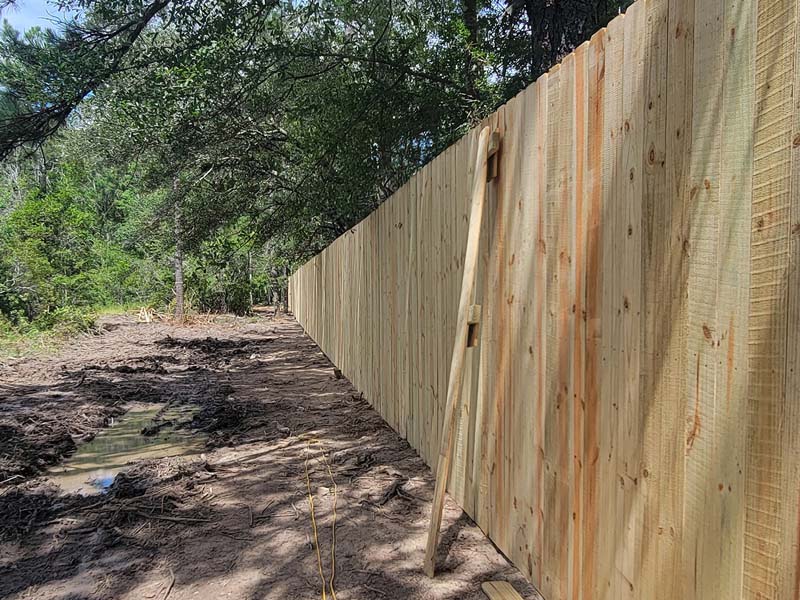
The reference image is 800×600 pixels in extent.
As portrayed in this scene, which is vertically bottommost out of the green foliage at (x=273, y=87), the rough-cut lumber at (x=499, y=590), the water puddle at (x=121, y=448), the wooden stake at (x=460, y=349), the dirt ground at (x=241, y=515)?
the water puddle at (x=121, y=448)

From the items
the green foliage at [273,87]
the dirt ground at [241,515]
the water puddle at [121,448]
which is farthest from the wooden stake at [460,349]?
the green foliage at [273,87]

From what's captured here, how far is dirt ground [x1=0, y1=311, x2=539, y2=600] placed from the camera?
8.43 feet

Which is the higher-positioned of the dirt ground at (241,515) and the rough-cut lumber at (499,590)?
the rough-cut lumber at (499,590)

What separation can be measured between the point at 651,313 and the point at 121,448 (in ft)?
16.3

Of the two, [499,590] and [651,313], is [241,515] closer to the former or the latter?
[499,590]

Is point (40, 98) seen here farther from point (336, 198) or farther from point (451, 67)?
point (451, 67)

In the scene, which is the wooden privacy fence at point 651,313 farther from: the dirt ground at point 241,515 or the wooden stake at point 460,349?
the dirt ground at point 241,515

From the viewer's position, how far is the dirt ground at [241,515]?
257cm

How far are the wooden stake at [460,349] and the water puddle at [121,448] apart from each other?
268cm

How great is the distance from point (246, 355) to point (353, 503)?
8.84 metres

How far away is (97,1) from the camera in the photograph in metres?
6.54

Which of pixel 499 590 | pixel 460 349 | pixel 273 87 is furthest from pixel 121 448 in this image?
pixel 273 87

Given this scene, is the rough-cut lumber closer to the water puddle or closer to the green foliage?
the water puddle

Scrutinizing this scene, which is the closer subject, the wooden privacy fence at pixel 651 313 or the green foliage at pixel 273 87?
the wooden privacy fence at pixel 651 313
